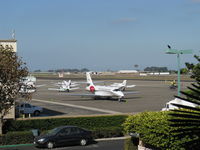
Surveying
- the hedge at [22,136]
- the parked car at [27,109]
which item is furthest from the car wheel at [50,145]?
the parked car at [27,109]

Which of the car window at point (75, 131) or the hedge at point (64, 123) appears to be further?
the hedge at point (64, 123)

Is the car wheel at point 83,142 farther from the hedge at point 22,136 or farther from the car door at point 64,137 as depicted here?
the hedge at point 22,136

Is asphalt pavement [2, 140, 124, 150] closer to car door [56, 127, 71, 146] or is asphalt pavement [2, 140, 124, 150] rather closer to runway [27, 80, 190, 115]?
car door [56, 127, 71, 146]

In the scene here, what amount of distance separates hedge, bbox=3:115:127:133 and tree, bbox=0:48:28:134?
2897 millimetres

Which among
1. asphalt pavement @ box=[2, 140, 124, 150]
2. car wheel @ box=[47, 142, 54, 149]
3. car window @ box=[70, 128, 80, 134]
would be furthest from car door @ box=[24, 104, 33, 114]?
car wheel @ box=[47, 142, 54, 149]

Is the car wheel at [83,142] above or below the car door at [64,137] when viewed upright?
below

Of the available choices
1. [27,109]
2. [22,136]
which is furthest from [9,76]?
[27,109]

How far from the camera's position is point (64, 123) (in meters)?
28.9

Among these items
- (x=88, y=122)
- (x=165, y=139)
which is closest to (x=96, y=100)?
(x=88, y=122)

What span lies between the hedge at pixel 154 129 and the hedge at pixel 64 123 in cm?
1406

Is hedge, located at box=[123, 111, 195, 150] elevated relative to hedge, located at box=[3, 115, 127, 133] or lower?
elevated

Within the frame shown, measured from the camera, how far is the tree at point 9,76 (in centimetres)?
2452

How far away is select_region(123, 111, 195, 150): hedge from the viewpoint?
12175 millimetres

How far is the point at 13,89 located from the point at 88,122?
7879mm
